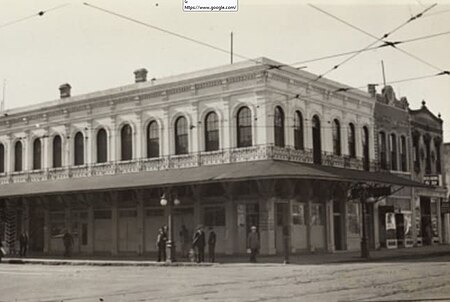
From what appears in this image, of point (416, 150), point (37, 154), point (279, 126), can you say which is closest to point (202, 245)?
point (279, 126)

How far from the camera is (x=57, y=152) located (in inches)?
1379

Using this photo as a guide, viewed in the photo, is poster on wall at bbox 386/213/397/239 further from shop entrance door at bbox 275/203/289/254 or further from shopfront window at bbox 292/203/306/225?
shop entrance door at bbox 275/203/289/254

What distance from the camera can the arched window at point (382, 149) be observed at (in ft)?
115

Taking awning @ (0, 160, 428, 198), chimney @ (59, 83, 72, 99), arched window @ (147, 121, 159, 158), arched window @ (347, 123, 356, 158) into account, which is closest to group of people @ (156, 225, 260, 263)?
awning @ (0, 160, 428, 198)

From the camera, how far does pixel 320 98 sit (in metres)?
30.5

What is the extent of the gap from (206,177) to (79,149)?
1057 cm

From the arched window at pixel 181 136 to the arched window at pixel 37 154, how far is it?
9.36m

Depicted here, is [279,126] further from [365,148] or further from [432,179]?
[432,179]

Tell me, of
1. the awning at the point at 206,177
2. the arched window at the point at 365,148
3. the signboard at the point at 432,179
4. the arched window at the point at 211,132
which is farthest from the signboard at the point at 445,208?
the arched window at the point at 211,132

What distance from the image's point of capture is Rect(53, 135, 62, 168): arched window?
34.9m

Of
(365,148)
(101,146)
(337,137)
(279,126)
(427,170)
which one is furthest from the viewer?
(427,170)

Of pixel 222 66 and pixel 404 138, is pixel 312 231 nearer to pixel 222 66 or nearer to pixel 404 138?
Result: pixel 222 66

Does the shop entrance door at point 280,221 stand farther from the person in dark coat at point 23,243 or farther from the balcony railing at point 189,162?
the person in dark coat at point 23,243

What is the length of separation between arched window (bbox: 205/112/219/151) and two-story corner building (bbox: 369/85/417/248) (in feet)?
32.3
